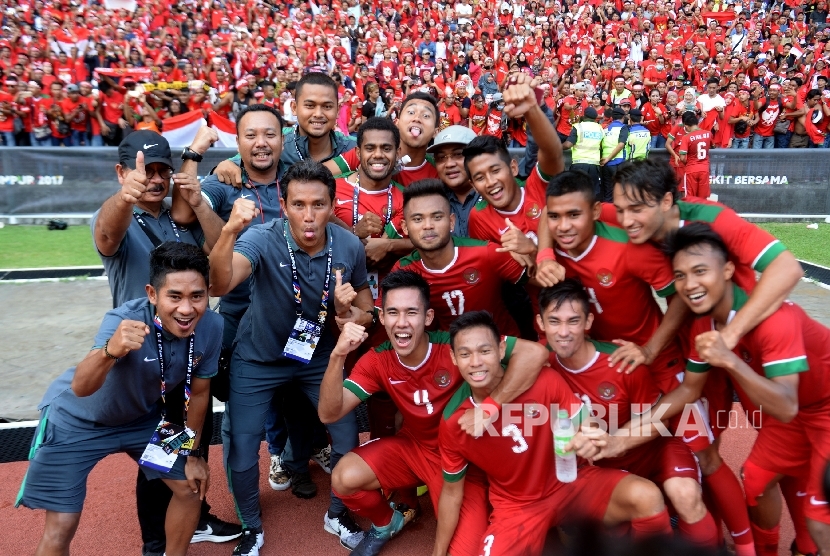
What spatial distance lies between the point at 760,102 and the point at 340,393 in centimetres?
1527

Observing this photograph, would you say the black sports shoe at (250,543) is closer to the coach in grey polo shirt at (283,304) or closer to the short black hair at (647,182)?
the coach in grey polo shirt at (283,304)

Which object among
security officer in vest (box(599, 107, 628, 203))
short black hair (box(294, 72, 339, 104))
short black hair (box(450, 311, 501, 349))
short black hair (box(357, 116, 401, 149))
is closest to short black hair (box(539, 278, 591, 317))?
short black hair (box(450, 311, 501, 349))

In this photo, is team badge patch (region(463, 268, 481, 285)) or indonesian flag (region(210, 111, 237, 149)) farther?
indonesian flag (region(210, 111, 237, 149))

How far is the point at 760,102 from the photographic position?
15.8 metres

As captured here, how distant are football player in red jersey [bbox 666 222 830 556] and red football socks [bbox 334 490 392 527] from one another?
1903 mm

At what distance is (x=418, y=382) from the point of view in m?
4.05

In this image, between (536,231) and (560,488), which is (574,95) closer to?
(536,231)

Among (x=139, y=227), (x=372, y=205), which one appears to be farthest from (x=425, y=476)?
(x=139, y=227)

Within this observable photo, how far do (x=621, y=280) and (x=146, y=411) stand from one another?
2.73m

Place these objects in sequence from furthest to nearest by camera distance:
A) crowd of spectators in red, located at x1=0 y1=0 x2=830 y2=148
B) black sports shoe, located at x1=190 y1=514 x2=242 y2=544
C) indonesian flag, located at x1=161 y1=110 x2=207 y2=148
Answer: crowd of spectators in red, located at x1=0 y1=0 x2=830 y2=148 → indonesian flag, located at x1=161 y1=110 x2=207 y2=148 → black sports shoe, located at x1=190 y1=514 x2=242 y2=544

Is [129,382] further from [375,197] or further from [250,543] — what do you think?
[375,197]

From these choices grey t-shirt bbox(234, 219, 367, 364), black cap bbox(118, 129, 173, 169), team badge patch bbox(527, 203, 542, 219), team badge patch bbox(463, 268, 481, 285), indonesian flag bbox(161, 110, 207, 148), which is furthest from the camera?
indonesian flag bbox(161, 110, 207, 148)

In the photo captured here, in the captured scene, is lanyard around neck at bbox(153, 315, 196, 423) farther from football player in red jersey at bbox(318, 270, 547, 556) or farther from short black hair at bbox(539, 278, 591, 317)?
short black hair at bbox(539, 278, 591, 317)

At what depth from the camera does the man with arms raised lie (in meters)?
3.51
